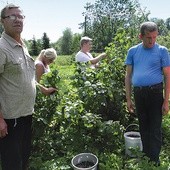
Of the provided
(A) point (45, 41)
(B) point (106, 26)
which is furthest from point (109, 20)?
(A) point (45, 41)

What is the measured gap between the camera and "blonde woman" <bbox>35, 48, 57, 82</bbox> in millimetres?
4398

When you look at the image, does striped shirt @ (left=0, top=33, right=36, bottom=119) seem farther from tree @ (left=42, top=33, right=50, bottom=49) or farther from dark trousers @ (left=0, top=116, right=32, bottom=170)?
tree @ (left=42, top=33, right=50, bottom=49)

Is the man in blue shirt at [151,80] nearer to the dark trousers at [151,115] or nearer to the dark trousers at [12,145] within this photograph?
the dark trousers at [151,115]

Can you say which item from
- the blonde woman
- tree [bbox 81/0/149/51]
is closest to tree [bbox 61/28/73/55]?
tree [bbox 81/0/149/51]

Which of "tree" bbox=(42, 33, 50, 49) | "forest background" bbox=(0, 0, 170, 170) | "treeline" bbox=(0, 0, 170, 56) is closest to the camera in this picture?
"forest background" bbox=(0, 0, 170, 170)

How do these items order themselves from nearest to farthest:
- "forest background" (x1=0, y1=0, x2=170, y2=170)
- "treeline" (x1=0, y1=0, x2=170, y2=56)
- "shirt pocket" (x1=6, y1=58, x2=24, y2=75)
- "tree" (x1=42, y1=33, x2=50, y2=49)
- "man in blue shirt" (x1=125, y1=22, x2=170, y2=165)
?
"shirt pocket" (x1=6, y1=58, x2=24, y2=75)
"man in blue shirt" (x1=125, y1=22, x2=170, y2=165)
"forest background" (x1=0, y1=0, x2=170, y2=170)
"treeline" (x1=0, y1=0, x2=170, y2=56)
"tree" (x1=42, y1=33, x2=50, y2=49)

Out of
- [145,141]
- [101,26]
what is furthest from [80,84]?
[101,26]

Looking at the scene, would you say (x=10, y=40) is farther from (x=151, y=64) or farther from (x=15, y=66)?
(x=151, y=64)

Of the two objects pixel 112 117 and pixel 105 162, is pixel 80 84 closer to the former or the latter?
pixel 112 117

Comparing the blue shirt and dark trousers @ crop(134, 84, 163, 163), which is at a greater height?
the blue shirt

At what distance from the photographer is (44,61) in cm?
459

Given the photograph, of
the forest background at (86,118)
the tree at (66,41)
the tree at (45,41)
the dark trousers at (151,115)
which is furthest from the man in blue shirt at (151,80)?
the tree at (66,41)

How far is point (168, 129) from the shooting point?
4801 millimetres

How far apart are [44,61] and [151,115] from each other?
1.87 m
